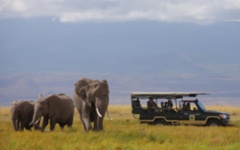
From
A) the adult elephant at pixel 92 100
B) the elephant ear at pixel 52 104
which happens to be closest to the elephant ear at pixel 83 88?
the adult elephant at pixel 92 100

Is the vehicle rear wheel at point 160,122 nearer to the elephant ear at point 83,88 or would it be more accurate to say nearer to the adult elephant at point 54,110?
the adult elephant at point 54,110

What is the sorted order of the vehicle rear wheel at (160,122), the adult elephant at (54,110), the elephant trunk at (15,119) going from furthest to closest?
the vehicle rear wheel at (160,122)
the elephant trunk at (15,119)
the adult elephant at (54,110)

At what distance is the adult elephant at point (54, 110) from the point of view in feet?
91.5

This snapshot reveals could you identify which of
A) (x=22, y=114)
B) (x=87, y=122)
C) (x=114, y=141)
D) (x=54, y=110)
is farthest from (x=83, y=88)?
(x=114, y=141)

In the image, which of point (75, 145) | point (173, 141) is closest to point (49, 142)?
point (75, 145)

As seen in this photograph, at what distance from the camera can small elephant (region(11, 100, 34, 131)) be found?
93.7 feet

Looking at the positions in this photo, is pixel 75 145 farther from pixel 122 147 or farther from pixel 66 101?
pixel 66 101

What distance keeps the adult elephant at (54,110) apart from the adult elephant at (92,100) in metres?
1.15

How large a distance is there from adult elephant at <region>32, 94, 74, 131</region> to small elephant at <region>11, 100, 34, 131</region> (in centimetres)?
86

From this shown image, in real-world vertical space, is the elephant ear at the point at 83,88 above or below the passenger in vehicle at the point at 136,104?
above

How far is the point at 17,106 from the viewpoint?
28.8 meters

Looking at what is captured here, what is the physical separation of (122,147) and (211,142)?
4164 millimetres

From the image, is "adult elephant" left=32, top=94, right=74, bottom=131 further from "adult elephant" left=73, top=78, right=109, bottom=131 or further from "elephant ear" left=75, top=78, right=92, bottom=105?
"elephant ear" left=75, top=78, right=92, bottom=105

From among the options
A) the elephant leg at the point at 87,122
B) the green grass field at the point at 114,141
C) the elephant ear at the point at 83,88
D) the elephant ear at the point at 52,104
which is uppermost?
the elephant ear at the point at 83,88
